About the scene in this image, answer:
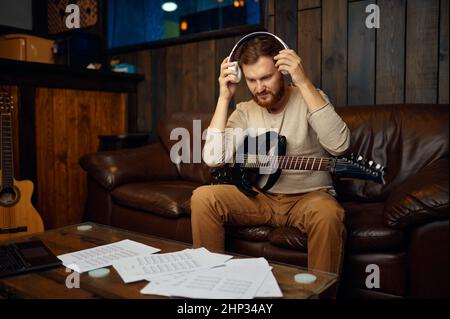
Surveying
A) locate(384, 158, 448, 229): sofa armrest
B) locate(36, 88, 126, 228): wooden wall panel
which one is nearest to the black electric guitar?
locate(384, 158, 448, 229): sofa armrest

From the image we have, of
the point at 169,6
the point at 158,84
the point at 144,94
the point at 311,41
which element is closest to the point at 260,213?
the point at 311,41

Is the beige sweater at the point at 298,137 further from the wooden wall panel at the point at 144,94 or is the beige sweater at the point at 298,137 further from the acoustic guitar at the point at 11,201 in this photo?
the wooden wall panel at the point at 144,94

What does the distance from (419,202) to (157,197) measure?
1271 mm

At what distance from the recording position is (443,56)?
85.2 inches

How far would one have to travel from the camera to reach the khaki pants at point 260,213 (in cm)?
150

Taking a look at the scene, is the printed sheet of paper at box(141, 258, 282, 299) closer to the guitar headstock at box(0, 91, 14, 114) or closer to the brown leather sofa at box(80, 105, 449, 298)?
the brown leather sofa at box(80, 105, 449, 298)

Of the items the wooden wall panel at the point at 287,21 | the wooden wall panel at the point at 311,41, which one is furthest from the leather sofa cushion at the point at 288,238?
the wooden wall panel at the point at 287,21

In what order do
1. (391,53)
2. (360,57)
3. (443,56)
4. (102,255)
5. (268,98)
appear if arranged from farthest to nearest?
1. (360,57)
2. (391,53)
3. (443,56)
4. (268,98)
5. (102,255)

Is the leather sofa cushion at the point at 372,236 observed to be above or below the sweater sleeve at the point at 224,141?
below

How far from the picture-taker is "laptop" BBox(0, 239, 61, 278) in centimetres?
119

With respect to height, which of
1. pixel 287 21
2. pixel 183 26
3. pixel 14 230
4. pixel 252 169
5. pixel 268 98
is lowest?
pixel 14 230

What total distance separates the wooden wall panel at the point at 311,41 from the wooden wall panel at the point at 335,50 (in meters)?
0.03

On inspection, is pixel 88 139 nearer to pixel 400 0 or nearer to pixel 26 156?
pixel 26 156

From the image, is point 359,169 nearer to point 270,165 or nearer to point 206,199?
point 270,165
